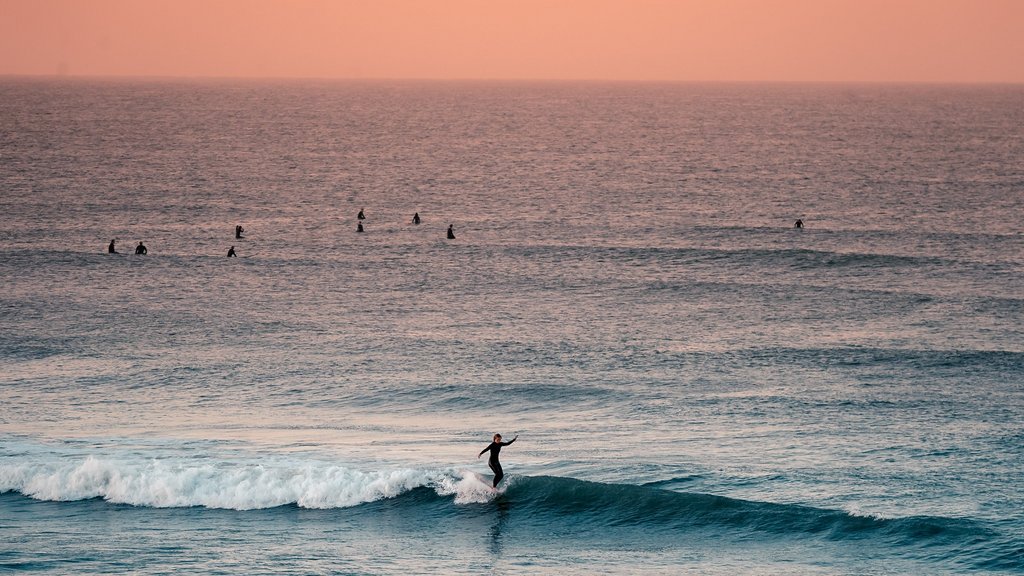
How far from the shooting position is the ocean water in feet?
94.5

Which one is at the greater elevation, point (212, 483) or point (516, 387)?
point (516, 387)

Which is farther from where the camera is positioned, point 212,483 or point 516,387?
point 516,387

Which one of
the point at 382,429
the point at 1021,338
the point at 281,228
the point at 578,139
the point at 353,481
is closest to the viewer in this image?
the point at 353,481

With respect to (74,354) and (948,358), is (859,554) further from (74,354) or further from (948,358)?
(74,354)

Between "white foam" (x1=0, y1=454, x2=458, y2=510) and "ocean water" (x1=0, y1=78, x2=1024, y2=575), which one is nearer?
"ocean water" (x1=0, y1=78, x2=1024, y2=575)

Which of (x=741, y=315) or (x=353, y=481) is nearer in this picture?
(x=353, y=481)

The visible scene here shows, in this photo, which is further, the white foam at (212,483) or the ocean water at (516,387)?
the white foam at (212,483)

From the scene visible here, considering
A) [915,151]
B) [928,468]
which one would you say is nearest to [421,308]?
[928,468]

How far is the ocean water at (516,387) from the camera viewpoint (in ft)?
94.5

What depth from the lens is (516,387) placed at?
4275 centimetres

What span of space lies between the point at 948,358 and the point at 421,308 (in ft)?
78.0

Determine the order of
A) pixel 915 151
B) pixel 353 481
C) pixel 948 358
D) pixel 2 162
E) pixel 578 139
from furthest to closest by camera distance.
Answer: pixel 578 139 → pixel 915 151 → pixel 2 162 → pixel 948 358 → pixel 353 481

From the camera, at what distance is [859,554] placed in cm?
2766

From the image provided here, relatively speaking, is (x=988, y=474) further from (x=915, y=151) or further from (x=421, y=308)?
(x=915, y=151)
